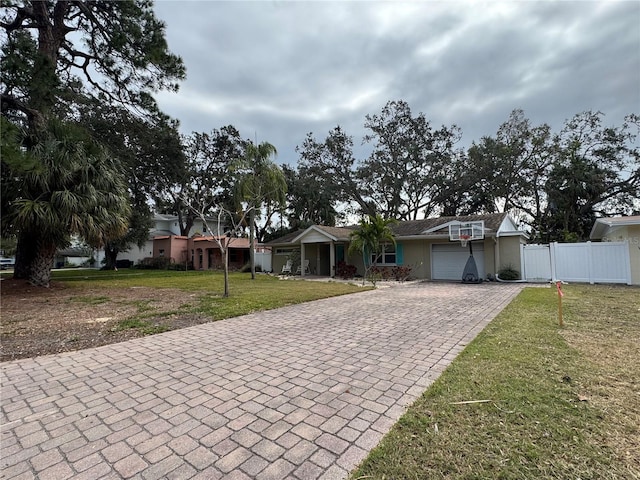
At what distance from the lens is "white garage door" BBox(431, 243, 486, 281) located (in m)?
16.1

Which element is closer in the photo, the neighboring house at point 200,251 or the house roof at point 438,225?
the house roof at point 438,225

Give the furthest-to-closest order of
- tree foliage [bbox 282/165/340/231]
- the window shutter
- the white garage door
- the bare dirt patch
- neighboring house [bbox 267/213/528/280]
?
tree foliage [bbox 282/165/340/231]
the window shutter
the white garage door
neighboring house [bbox 267/213/528/280]
the bare dirt patch

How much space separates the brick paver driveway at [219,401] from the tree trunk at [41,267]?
10.2 metres

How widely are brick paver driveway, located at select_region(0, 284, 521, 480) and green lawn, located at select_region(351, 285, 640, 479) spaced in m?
0.27

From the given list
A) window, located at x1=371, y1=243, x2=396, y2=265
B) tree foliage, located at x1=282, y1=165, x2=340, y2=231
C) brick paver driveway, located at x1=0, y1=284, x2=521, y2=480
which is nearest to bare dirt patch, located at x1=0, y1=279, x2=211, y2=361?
brick paver driveway, located at x1=0, y1=284, x2=521, y2=480

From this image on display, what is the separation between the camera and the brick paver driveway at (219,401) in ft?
7.16

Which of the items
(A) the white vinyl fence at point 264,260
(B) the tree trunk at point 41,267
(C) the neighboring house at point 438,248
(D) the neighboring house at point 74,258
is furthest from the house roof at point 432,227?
(D) the neighboring house at point 74,258

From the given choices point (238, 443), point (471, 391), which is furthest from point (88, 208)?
point (471, 391)

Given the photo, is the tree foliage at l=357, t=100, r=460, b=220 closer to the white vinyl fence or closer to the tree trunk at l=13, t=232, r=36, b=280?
the white vinyl fence

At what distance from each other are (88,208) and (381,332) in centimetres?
1066

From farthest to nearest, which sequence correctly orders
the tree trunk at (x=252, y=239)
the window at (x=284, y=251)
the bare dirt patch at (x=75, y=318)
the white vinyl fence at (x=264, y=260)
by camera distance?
the white vinyl fence at (x=264, y=260), the window at (x=284, y=251), the tree trunk at (x=252, y=239), the bare dirt patch at (x=75, y=318)

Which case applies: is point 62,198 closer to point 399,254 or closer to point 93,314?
point 93,314

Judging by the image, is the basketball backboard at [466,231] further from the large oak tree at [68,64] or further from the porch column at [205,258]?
the porch column at [205,258]

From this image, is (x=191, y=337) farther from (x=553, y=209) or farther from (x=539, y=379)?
(x=553, y=209)
